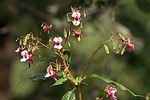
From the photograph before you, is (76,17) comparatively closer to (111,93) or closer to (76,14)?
(76,14)

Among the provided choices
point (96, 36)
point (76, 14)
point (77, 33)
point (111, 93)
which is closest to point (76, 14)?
point (76, 14)

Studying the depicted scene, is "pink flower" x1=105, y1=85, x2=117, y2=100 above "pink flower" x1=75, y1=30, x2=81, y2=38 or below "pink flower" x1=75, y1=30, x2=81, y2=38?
below

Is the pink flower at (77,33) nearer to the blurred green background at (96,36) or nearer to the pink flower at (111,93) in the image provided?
the pink flower at (111,93)

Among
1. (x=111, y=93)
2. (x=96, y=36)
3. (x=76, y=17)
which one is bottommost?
(x=111, y=93)

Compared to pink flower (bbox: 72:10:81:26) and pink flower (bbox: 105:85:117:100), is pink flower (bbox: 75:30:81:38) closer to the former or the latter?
pink flower (bbox: 72:10:81:26)

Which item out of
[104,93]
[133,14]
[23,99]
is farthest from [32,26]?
[104,93]

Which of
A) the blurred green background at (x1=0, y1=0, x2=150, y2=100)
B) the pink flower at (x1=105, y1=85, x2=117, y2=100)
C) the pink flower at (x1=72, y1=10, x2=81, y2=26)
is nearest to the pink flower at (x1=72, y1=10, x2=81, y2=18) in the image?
the pink flower at (x1=72, y1=10, x2=81, y2=26)

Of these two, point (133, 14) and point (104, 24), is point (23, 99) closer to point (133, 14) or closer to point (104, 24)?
point (104, 24)

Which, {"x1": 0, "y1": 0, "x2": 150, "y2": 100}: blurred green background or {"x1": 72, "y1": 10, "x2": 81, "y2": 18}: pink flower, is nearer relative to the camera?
{"x1": 72, "y1": 10, "x2": 81, "y2": 18}: pink flower

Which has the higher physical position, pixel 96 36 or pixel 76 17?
pixel 76 17

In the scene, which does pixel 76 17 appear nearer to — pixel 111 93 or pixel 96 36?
pixel 111 93

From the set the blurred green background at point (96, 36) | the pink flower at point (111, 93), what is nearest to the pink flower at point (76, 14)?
the pink flower at point (111, 93)

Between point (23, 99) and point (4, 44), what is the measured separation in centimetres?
255

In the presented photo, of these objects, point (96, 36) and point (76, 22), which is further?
point (96, 36)
